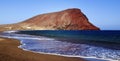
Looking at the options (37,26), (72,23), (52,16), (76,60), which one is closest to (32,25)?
(37,26)

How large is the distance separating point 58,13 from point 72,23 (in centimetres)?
1446

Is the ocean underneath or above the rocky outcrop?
above

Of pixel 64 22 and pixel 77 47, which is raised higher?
pixel 77 47

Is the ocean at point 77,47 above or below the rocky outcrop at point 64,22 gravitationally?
above

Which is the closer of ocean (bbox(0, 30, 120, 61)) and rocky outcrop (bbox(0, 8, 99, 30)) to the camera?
ocean (bbox(0, 30, 120, 61))

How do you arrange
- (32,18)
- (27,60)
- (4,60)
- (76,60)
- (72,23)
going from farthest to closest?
Result: (32,18) → (72,23) → (76,60) → (27,60) → (4,60)

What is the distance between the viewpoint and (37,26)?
15162cm

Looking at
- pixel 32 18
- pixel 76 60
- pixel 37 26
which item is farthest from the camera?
pixel 32 18

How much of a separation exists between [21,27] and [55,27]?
20373mm

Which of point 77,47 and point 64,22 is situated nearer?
point 77,47

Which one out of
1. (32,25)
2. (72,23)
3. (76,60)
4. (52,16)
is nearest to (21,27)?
(32,25)

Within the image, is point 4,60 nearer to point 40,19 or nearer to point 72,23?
point 72,23

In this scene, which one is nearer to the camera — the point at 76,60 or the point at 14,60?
the point at 14,60

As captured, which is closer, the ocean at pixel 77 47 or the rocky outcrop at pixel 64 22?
the ocean at pixel 77 47
